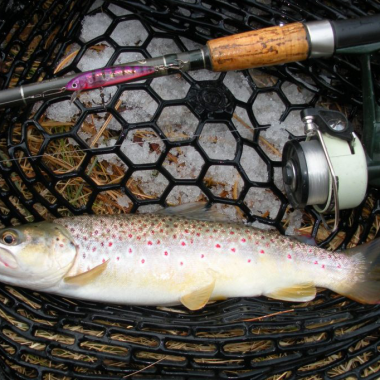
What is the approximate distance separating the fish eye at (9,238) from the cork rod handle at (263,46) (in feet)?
3.66

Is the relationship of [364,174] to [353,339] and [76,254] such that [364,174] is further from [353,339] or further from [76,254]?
[76,254]

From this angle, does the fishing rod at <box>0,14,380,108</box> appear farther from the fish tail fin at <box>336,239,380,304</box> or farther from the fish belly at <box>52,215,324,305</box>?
the fish tail fin at <box>336,239,380,304</box>

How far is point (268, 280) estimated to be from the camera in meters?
2.11

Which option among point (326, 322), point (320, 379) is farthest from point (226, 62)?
point (320, 379)

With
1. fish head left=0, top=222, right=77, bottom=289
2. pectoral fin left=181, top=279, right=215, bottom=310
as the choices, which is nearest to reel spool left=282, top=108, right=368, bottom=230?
pectoral fin left=181, top=279, right=215, bottom=310

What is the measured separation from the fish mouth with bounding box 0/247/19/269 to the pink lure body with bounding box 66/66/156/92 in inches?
28.7

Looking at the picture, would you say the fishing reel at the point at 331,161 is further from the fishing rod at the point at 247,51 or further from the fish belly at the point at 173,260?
the fish belly at the point at 173,260

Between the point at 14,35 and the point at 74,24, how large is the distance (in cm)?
29

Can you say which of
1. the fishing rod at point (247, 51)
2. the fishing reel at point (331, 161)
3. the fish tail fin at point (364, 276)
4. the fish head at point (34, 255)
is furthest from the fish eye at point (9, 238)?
the fish tail fin at point (364, 276)

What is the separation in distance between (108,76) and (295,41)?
80cm

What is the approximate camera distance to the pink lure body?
78.2 inches

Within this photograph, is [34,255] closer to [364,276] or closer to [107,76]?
[107,76]

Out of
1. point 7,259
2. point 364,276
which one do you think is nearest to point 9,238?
point 7,259

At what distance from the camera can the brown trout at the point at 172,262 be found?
6.57 feet
